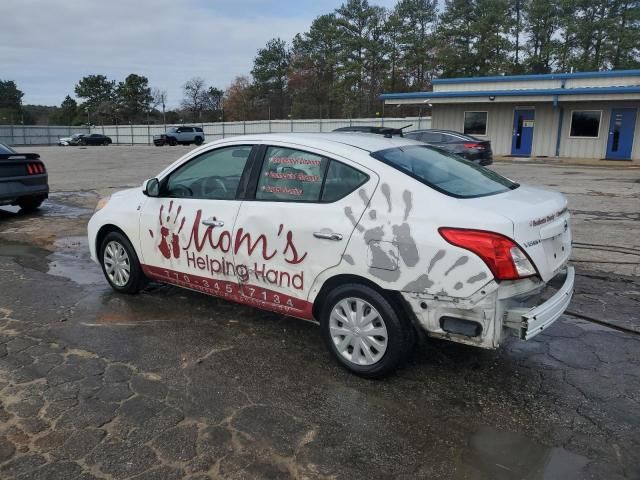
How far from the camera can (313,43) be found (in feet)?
203

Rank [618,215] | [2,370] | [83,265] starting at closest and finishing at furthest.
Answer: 1. [2,370]
2. [83,265]
3. [618,215]

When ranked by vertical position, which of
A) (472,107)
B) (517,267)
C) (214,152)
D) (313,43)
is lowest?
(517,267)

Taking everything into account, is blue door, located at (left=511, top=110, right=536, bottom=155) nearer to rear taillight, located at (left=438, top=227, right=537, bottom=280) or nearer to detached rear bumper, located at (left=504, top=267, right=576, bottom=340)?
detached rear bumper, located at (left=504, top=267, right=576, bottom=340)

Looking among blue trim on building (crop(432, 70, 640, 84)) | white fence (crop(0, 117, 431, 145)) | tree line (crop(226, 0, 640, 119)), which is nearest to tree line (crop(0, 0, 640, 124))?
tree line (crop(226, 0, 640, 119))

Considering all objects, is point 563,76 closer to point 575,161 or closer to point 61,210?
point 575,161

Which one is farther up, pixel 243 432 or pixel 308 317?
pixel 308 317

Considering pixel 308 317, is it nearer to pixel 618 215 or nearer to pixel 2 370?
pixel 2 370

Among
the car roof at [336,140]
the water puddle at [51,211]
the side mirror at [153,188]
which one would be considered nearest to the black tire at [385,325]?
the car roof at [336,140]

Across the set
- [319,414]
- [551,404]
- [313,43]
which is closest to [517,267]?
[551,404]

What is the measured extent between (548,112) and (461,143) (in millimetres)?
11816

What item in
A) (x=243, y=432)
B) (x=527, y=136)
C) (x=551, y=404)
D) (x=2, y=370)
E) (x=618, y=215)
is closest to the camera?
(x=243, y=432)

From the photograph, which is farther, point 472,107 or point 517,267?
point 472,107

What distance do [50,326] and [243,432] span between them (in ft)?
8.23

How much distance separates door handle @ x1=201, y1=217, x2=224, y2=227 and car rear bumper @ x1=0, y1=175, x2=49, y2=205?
6.89 meters
